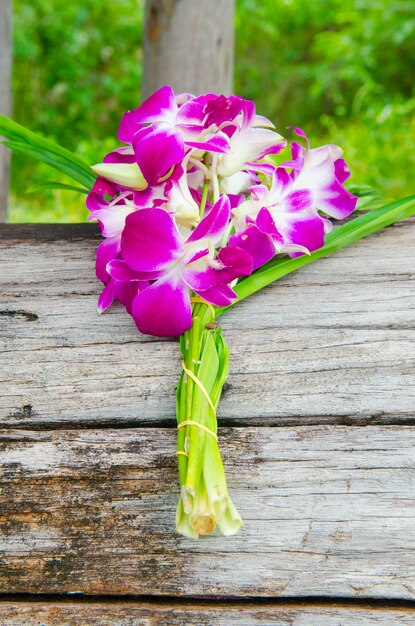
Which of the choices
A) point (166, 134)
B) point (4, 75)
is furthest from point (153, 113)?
point (4, 75)

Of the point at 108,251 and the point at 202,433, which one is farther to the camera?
the point at 108,251

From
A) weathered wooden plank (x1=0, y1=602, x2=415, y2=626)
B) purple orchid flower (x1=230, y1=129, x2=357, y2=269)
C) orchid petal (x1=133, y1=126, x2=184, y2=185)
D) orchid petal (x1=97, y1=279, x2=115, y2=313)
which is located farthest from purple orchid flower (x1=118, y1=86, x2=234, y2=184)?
weathered wooden plank (x1=0, y1=602, x2=415, y2=626)

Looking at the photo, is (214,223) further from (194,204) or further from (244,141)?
(244,141)

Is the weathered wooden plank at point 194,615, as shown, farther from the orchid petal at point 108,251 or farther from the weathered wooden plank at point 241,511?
the orchid petal at point 108,251

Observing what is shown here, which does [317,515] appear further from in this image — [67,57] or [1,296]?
[67,57]

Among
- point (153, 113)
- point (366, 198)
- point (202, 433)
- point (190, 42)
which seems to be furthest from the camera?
point (190, 42)

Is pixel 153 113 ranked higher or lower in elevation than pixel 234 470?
higher

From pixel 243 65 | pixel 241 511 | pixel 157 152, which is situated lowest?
pixel 243 65

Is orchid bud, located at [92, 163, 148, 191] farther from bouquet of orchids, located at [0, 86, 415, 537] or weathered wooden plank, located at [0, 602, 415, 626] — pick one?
weathered wooden plank, located at [0, 602, 415, 626]
